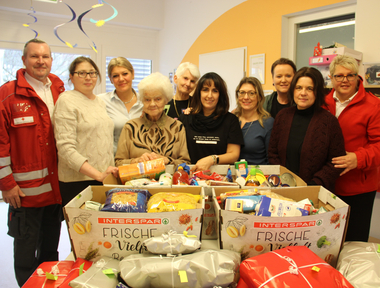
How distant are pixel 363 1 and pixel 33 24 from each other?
193 inches

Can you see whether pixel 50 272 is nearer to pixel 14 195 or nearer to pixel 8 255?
pixel 14 195

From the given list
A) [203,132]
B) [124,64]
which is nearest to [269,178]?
[203,132]

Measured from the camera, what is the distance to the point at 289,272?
2.83 feet

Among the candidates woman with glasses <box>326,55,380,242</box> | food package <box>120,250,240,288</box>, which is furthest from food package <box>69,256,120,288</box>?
woman with glasses <box>326,55,380,242</box>

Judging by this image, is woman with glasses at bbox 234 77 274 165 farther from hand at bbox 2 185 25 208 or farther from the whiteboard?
the whiteboard

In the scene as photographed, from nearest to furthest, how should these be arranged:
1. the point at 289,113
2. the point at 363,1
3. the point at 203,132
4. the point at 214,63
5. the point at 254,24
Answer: the point at 289,113
the point at 203,132
the point at 363,1
the point at 254,24
the point at 214,63

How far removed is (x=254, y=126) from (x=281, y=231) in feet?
3.77

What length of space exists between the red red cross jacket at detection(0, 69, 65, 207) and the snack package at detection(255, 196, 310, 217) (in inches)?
62.3

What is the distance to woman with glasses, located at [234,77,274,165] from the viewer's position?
2.03m

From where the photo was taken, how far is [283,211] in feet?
3.58

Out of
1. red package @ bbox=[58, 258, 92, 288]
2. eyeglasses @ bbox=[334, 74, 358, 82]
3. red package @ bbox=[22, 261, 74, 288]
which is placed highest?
eyeglasses @ bbox=[334, 74, 358, 82]

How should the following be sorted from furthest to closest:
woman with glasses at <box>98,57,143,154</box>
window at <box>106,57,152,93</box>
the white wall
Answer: window at <box>106,57,152,93</box>, the white wall, woman with glasses at <box>98,57,143,154</box>

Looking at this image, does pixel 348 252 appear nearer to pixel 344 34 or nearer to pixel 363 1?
pixel 363 1

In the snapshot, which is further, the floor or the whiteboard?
the whiteboard
